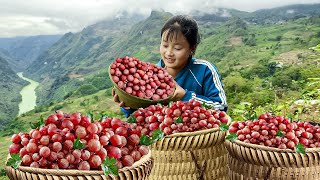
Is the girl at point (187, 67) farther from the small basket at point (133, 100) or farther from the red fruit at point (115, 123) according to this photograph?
the red fruit at point (115, 123)

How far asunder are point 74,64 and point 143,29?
32.1m

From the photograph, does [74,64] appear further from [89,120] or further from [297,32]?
[89,120]

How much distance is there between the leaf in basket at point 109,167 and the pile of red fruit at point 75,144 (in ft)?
0.15

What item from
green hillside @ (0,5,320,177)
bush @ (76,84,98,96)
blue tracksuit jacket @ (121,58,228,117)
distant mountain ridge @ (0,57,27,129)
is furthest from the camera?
distant mountain ridge @ (0,57,27,129)

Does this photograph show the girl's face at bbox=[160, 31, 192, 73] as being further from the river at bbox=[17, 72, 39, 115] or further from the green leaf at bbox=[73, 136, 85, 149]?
the river at bbox=[17, 72, 39, 115]

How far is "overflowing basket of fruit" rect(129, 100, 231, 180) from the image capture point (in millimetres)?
2625

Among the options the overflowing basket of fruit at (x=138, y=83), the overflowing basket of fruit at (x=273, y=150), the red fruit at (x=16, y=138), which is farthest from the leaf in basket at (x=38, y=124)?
the overflowing basket of fruit at (x=273, y=150)

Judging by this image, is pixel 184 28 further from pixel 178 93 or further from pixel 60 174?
pixel 60 174

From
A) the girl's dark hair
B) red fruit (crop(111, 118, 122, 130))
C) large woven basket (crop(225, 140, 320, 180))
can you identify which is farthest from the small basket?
red fruit (crop(111, 118, 122, 130))

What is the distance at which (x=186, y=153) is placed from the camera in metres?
2.65

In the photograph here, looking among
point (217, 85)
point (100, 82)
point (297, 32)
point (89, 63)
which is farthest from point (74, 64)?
point (217, 85)

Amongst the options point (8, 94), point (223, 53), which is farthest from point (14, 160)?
point (8, 94)

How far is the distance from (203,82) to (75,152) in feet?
6.24

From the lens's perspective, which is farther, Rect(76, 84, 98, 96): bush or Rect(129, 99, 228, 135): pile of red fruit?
Rect(76, 84, 98, 96): bush
